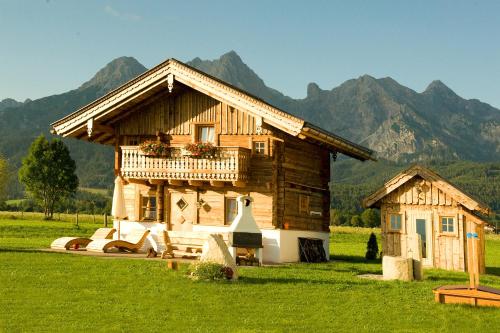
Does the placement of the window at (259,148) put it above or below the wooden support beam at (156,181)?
above

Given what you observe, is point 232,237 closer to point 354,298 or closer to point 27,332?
point 354,298

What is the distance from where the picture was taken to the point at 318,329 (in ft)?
38.5

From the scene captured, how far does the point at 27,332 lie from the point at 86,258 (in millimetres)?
10758

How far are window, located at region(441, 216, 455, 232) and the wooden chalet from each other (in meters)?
5.63

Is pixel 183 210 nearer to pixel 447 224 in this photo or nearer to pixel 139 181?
pixel 139 181

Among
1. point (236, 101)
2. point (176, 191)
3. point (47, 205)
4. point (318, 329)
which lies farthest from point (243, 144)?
point (47, 205)

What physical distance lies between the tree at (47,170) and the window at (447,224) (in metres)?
60.4

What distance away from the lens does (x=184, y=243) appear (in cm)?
2395

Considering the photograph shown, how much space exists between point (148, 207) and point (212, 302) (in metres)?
14.8

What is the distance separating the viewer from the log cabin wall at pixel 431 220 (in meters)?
23.8

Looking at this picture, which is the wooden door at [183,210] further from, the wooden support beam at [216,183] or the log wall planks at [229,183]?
the wooden support beam at [216,183]

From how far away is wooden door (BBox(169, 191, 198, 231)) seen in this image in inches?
1061

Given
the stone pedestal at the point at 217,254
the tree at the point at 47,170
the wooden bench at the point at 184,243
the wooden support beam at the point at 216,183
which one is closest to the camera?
the stone pedestal at the point at 217,254

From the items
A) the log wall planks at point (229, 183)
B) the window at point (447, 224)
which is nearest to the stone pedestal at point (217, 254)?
the log wall planks at point (229, 183)
